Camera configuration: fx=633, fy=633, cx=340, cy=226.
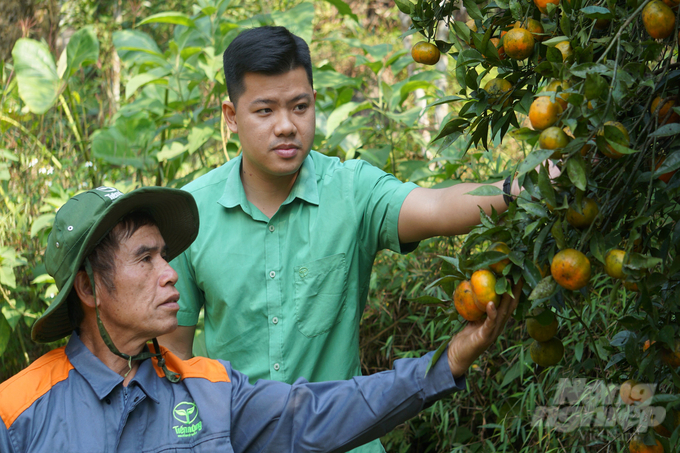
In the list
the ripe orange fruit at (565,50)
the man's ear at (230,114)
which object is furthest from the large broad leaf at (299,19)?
the ripe orange fruit at (565,50)

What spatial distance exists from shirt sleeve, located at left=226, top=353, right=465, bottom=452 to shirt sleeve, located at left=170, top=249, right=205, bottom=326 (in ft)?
1.51

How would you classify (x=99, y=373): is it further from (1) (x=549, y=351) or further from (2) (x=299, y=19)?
(2) (x=299, y=19)

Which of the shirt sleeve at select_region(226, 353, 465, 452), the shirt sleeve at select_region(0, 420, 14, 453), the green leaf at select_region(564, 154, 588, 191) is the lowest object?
the shirt sleeve at select_region(226, 353, 465, 452)

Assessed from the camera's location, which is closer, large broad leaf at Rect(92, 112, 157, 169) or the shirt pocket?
the shirt pocket

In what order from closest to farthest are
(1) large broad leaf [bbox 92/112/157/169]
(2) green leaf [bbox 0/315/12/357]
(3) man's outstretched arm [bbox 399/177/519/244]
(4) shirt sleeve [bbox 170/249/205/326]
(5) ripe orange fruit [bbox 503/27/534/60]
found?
(5) ripe orange fruit [bbox 503/27/534/60]
(3) man's outstretched arm [bbox 399/177/519/244]
(4) shirt sleeve [bbox 170/249/205/326]
(2) green leaf [bbox 0/315/12/357]
(1) large broad leaf [bbox 92/112/157/169]

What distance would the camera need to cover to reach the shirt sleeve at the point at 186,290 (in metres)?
1.80

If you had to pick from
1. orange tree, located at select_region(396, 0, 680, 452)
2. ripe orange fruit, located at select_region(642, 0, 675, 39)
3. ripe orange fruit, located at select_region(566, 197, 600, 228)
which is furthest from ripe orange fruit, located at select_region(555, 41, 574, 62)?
ripe orange fruit, located at select_region(566, 197, 600, 228)

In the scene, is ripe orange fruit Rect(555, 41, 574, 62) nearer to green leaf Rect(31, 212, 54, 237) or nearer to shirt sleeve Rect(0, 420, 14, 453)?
shirt sleeve Rect(0, 420, 14, 453)

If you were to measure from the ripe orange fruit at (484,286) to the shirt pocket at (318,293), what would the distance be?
74cm

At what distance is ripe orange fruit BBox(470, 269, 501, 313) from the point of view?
104cm

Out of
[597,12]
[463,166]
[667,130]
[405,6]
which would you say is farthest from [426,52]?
[463,166]

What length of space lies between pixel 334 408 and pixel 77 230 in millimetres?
650

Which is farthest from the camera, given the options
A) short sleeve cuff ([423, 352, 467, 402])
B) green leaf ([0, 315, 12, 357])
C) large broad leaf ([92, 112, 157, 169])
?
large broad leaf ([92, 112, 157, 169])

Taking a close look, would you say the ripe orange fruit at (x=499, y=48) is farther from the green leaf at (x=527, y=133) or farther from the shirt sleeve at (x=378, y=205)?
the shirt sleeve at (x=378, y=205)
